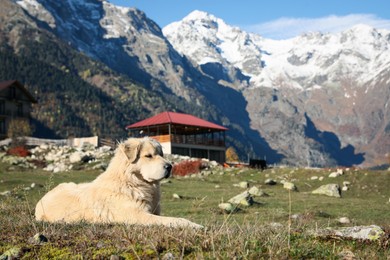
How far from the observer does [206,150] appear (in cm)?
7244

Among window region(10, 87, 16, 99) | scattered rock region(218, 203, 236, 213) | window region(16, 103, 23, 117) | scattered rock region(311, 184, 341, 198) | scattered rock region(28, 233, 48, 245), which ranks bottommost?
scattered rock region(311, 184, 341, 198)

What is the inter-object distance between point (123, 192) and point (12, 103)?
84152 mm

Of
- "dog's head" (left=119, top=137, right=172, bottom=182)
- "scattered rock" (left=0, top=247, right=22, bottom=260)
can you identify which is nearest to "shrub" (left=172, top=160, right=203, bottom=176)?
"dog's head" (left=119, top=137, right=172, bottom=182)

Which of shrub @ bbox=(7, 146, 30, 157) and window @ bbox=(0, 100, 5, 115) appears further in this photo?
window @ bbox=(0, 100, 5, 115)

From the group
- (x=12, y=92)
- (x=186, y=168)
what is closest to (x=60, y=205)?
(x=186, y=168)

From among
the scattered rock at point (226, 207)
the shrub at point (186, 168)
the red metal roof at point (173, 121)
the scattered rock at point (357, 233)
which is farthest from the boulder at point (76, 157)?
the scattered rock at point (357, 233)

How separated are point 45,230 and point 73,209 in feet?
10.8

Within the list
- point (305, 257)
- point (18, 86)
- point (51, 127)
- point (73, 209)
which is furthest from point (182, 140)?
point (51, 127)

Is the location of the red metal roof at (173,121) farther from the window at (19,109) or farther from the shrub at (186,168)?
the window at (19,109)

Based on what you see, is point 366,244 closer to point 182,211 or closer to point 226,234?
point 226,234

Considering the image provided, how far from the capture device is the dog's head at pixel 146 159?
9.01 meters

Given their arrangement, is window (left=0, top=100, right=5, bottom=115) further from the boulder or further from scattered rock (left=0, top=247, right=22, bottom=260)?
scattered rock (left=0, top=247, right=22, bottom=260)

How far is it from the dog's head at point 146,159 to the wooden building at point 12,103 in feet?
258

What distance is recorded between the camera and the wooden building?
84562 mm
